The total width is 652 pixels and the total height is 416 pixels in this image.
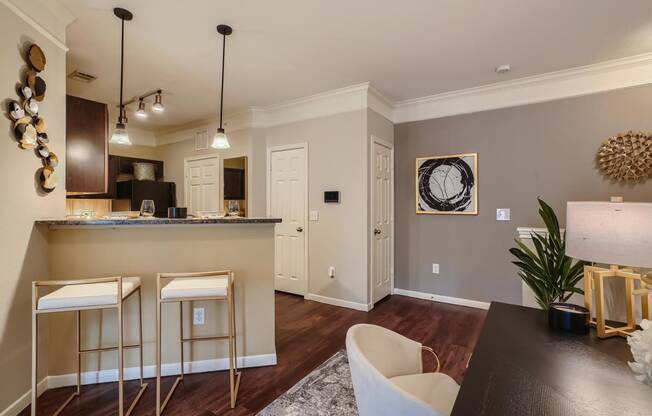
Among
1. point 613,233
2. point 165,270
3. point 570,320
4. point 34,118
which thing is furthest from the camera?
point 165,270

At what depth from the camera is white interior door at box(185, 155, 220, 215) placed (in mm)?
4734

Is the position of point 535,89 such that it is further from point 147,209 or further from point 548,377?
point 147,209

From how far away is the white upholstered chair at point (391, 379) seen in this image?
35.8 inches

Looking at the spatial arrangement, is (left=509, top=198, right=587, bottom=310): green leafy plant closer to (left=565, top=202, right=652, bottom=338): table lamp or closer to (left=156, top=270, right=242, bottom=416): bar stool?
(left=565, top=202, right=652, bottom=338): table lamp

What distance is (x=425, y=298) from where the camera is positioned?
3.91 meters

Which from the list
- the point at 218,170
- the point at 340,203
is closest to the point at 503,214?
the point at 340,203

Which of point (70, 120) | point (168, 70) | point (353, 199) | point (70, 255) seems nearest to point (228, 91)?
point (168, 70)

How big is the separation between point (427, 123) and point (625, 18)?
6.22ft

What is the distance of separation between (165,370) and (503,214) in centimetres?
357

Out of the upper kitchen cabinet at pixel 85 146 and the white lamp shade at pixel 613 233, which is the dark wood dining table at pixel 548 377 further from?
the upper kitchen cabinet at pixel 85 146

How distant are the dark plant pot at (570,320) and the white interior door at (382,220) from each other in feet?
7.87

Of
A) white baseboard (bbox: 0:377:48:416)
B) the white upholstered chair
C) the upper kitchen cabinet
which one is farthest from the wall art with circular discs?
the white upholstered chair

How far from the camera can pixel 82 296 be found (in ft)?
5.50

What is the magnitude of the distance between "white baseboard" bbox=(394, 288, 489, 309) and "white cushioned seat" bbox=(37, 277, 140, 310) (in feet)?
10.5
